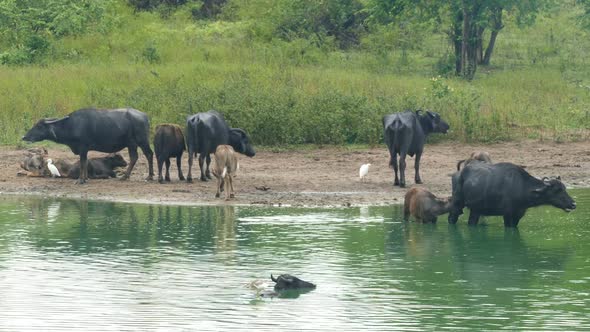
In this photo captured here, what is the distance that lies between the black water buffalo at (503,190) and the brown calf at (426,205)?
0.42 meters

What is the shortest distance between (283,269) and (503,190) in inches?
158

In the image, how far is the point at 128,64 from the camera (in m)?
32.3

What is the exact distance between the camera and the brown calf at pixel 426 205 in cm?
1794

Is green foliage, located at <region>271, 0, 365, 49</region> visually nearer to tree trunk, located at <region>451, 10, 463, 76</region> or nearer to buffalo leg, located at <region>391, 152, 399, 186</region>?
tree trunk, located at <region>451, 10, 463, 76</region>

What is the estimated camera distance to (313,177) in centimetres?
2270

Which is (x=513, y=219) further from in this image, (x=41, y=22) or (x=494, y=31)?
(x=41, y=22)

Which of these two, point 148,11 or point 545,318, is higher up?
point 148,11

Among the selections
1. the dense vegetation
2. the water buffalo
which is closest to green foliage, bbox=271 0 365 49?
the dense vegetation

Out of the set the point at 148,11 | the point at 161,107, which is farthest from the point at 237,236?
the point at 148,11

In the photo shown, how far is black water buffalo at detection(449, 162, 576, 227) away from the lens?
17.2 metres

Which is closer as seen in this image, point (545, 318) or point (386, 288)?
point (545, 318)

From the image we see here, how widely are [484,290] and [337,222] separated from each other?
492 cm

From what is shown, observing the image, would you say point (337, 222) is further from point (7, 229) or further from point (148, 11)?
point (148, 11)

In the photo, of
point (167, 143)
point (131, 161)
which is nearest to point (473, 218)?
point (167, 143)
